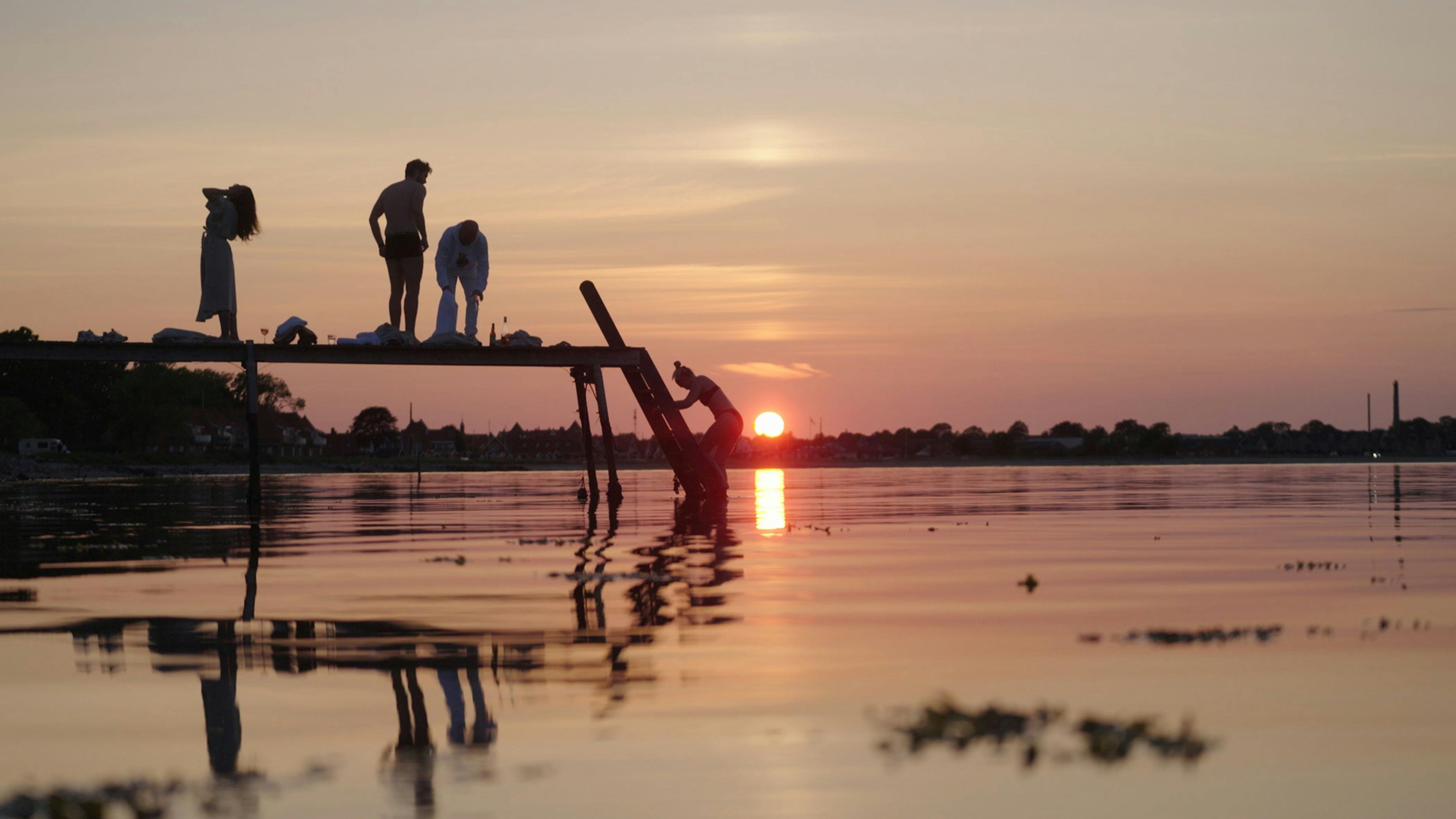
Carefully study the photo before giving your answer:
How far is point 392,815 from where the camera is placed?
467 cm

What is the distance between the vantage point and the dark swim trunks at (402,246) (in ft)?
74.7

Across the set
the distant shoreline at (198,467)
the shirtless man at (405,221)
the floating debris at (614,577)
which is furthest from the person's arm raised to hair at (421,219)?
the distant shoreline at (198,467)

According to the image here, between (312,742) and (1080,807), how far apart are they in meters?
2.92

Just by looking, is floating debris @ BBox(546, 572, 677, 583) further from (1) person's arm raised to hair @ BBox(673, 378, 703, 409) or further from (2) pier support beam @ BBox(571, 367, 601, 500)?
(2) pier support beam @ BBox(571, 367, 601, 500)

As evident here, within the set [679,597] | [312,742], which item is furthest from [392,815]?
[679,597]

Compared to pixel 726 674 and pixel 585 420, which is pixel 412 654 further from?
pixel 585 420

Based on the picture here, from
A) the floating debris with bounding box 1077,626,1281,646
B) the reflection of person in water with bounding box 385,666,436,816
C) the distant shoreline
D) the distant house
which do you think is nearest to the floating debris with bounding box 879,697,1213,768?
the reflection of person in water with bounding box 385,666,436,816

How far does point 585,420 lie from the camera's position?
34438 mm

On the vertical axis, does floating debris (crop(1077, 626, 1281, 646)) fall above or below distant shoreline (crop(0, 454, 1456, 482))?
below

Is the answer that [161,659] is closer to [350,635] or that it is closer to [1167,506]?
[350,635]

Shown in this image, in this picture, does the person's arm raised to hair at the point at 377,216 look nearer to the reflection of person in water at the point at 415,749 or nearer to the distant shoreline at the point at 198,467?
the reflection of person in water at the point at 415,749

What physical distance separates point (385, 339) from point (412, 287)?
153cm

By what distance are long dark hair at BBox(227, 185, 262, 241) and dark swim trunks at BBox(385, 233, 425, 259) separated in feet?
8.78

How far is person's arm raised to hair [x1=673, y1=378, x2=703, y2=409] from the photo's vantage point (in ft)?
84.0
